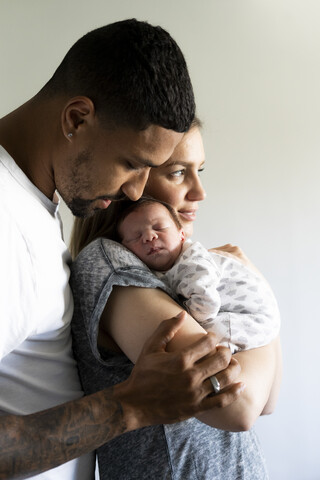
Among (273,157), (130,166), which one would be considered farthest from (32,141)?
(273,157)

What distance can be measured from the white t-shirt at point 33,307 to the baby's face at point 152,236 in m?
0.29

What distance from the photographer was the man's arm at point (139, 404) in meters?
0.92

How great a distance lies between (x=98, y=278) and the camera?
1.13 metres

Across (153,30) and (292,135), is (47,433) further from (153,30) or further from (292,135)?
(292,135)

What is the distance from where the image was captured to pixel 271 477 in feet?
9.34

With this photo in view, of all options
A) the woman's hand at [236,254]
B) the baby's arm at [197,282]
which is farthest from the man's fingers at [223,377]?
the woman's hand at [236,254]

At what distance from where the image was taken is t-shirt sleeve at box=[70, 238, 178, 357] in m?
1.11

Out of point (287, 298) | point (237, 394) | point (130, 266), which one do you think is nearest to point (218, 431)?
point (237, 394)

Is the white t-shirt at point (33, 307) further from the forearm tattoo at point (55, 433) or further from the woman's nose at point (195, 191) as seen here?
the woman's nose at point (195, 191)

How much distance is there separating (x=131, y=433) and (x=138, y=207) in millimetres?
630

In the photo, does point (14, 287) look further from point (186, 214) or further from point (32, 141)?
point (186, 214)

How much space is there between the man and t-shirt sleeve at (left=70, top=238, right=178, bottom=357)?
0.03 meters

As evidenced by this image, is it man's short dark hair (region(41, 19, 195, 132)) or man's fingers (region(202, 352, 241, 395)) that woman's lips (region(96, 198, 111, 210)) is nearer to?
man's short dark hair (region(41, 19, 195, 132))

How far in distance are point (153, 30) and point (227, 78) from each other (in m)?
1.74
